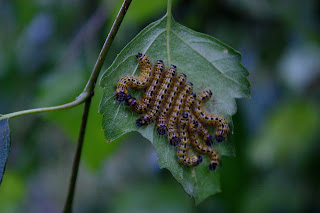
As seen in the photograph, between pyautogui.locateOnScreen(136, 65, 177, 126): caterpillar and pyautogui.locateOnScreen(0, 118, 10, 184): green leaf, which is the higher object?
pyautogui.locateOnScreen(136, 65, 177, 126): caterpillar

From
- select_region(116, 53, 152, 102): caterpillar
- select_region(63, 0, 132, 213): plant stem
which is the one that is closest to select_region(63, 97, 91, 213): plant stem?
select_region(63, 0, 132, 213): plant stem

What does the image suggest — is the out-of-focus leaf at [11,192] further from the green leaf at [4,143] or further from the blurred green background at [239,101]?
the green leaf at [4,143]

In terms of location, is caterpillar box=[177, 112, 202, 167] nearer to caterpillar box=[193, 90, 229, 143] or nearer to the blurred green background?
caterpillar box=[193, 90, 229, 143]

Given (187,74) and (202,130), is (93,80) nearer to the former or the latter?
(187,74)

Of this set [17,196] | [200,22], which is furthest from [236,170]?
[17,196]

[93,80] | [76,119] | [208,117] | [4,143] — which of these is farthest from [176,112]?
[76,119]

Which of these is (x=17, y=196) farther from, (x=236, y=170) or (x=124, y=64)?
(x=124, y=64)

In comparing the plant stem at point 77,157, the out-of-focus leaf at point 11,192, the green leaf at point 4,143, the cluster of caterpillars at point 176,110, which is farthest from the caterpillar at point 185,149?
the out-of-focus leaf at point 11,192
